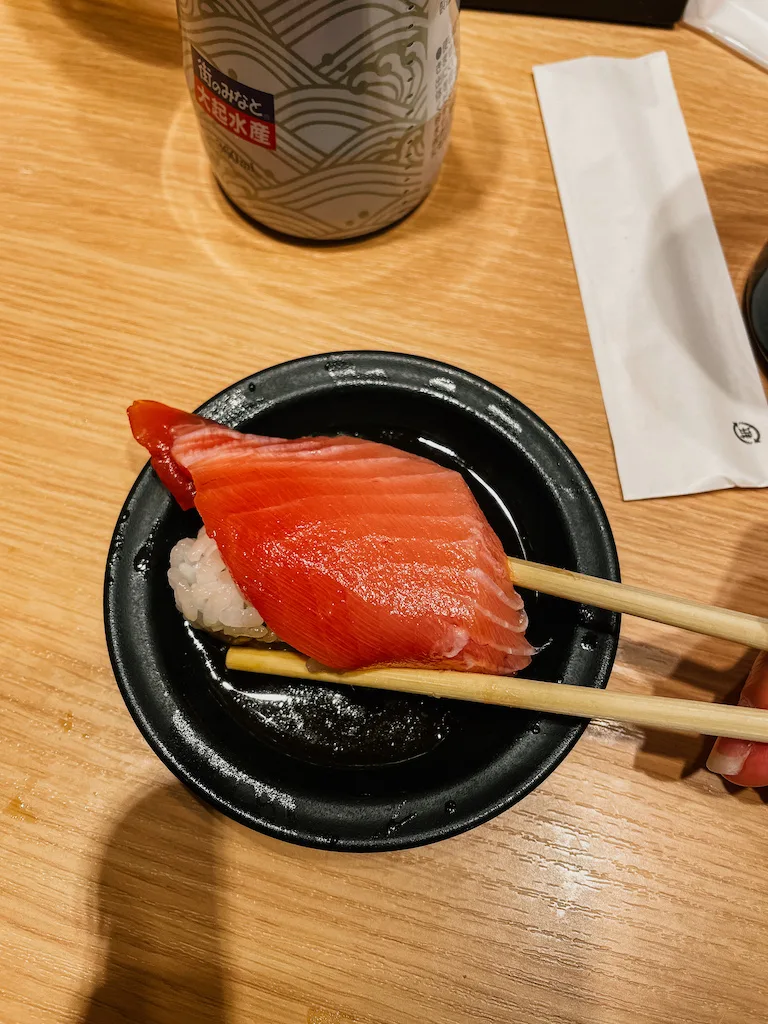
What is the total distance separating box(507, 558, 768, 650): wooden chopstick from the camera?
2.02 ft

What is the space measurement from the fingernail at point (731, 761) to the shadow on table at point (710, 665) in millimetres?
41

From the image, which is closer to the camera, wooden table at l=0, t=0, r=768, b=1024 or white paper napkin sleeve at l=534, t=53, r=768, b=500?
wooden table at l=0, t=0, r=768, b=1024

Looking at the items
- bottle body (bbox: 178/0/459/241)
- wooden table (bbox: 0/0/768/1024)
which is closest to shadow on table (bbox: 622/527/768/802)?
wooden table (bbox: 0/0/768/1024)

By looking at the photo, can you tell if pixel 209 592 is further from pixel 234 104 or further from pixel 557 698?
pixel 234 104

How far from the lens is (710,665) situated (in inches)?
29.6

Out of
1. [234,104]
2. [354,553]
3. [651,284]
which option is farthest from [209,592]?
[651,284]

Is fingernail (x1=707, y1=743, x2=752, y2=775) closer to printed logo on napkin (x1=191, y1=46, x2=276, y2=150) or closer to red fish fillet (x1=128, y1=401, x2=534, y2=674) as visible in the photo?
red fish fillet (x1=128, y1=401, x2=534, y2=674)

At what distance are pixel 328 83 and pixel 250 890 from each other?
29.6 inches

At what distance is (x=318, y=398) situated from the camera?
785mm

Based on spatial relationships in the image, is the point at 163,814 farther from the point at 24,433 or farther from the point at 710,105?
the point at 710,105

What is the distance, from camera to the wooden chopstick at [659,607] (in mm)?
617

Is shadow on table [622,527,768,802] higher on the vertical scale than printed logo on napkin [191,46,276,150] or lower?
lower

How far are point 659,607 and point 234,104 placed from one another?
2.11 feet

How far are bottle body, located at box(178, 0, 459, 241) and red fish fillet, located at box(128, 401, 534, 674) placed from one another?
1.07 ft
